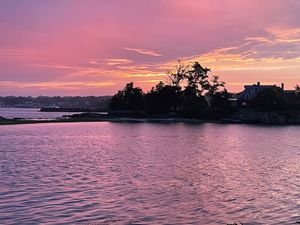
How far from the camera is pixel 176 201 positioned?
717 inches

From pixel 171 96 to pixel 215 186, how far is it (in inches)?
4292

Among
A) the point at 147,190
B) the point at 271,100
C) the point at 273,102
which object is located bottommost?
the point at 147,190

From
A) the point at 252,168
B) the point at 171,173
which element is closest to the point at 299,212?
the point at 171,173

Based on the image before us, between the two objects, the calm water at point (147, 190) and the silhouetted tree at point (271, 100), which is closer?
the calm water at point (147, 190)

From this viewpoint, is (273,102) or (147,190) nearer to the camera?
(147,190)

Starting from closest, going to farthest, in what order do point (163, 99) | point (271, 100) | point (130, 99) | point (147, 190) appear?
point (147, 190) → point (271, 100) → point (163, 99) → point (130, 99)

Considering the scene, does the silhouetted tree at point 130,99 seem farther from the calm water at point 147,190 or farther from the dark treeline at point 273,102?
the calm water at point 147,190

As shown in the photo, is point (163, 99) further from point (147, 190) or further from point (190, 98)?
point (147, 190)

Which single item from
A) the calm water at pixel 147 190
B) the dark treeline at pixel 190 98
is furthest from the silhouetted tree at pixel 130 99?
the calm water at pixel 147 190

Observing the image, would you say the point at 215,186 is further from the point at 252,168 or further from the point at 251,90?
the point at 251,90

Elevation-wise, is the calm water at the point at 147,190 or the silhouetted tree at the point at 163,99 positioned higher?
the silhouetted tree at the point at 163,99

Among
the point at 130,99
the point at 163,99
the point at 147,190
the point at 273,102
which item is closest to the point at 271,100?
the point at 273,102

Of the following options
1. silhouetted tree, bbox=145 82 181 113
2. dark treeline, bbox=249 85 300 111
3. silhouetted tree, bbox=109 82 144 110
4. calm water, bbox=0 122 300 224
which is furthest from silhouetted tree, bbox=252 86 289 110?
calm water, bbox=0 122 300 224

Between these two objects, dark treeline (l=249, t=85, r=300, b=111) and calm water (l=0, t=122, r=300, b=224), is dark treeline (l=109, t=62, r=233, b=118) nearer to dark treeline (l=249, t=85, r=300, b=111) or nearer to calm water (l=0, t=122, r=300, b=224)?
dark treeline (l=249, t=85, r=300, b=111)
